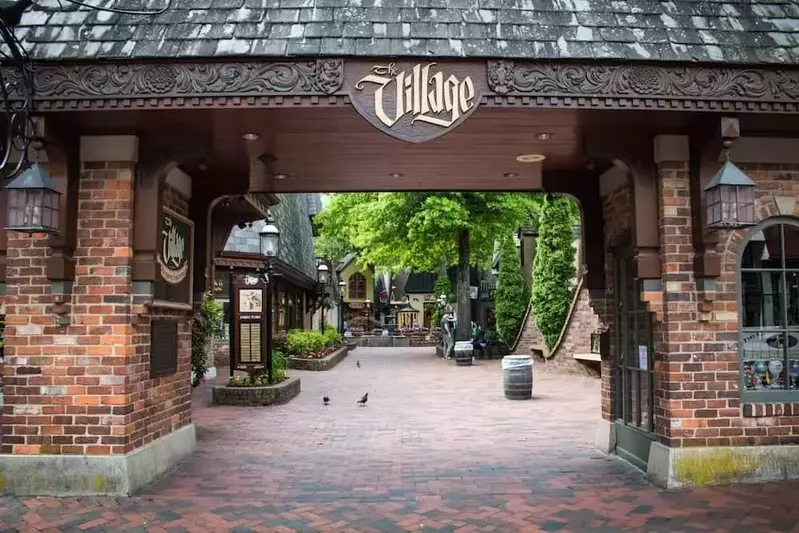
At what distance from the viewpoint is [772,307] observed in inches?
264

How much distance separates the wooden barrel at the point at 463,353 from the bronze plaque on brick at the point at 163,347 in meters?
16.6

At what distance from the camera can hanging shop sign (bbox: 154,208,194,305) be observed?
6.78 m

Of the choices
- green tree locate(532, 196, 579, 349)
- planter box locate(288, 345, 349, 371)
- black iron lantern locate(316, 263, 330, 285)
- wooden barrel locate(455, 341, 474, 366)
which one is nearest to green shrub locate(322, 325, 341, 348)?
black iron lantern locate(316, 263, 330, 285)

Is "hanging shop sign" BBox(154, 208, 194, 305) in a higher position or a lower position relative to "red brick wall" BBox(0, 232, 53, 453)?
higher

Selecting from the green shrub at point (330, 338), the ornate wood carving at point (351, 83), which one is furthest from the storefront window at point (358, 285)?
the ornate wood carving at point (351, 83)

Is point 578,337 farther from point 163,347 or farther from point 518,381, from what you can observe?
point 163,347

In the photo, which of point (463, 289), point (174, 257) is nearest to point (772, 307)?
point (174, 257)

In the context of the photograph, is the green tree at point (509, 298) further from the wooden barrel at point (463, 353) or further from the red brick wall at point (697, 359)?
the red brick wall at point (697, 359)

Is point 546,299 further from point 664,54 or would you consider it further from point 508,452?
point 664,54

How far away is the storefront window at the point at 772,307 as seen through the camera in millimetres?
6605

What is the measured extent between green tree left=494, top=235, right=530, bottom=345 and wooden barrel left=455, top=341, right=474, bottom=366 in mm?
3658

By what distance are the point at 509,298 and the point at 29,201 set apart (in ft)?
75.2

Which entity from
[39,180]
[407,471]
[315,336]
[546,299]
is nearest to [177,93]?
[39,180]

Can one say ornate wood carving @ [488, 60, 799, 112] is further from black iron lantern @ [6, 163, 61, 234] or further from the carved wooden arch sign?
black iron lantern @ [6, 163, 61, 234]
